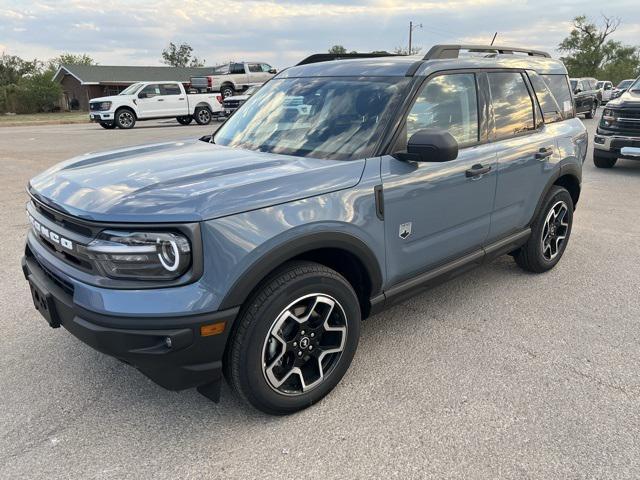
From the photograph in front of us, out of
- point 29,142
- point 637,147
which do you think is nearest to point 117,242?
point 637,147

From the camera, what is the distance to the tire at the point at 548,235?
14.3 feet

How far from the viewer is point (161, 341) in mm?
2186

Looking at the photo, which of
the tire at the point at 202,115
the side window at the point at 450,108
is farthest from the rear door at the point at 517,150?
the tire at the point at 202,115

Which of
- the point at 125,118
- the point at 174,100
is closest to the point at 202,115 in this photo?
the point at 174,100

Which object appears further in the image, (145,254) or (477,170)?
(477,170)

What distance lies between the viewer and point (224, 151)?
3215 mm

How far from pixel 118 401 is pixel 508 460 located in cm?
207

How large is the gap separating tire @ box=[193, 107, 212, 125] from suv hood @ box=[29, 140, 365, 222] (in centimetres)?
2209

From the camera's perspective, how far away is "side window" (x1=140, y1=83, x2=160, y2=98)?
22.7 m

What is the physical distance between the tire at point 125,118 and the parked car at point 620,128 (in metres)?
19.3

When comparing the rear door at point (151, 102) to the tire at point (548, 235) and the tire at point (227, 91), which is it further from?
the tire at point (548, 235)

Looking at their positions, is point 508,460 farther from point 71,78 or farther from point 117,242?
point 71,78

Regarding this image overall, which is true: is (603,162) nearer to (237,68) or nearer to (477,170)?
(477,170)

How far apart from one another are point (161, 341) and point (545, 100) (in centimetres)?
379
